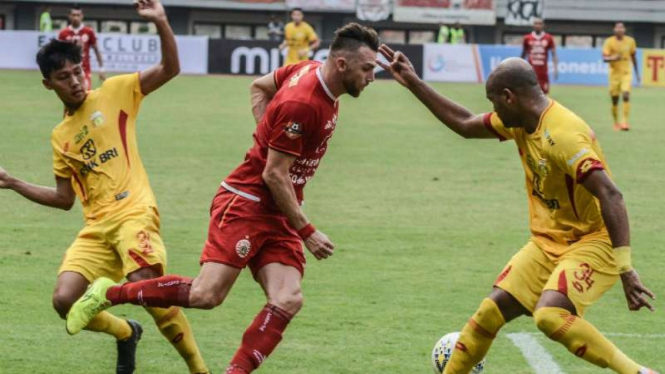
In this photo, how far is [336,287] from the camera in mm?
11016

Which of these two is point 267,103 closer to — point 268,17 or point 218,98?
point 218,98

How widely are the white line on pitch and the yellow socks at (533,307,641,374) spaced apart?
3.92ft

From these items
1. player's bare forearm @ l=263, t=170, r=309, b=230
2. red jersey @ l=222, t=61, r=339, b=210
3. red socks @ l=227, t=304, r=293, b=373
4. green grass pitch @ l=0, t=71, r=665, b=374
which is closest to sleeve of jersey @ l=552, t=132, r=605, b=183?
red jersey @ l=222, t=61, r=339, b=210

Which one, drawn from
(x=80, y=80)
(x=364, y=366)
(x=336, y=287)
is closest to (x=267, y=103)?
(x=80, y=80)

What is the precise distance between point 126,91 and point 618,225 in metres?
3.24

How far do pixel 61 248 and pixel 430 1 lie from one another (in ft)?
155

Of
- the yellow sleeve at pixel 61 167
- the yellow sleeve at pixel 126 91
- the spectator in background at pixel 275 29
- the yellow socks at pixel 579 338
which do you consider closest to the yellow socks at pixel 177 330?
the yellow sleeve at pixel 61 167

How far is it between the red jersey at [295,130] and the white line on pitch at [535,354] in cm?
200

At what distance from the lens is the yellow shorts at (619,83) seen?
2850 centimetres

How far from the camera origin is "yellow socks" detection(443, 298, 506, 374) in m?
7.38

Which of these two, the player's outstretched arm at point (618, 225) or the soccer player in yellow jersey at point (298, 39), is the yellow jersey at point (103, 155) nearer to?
the player's outstretched arm at point (618, 225)

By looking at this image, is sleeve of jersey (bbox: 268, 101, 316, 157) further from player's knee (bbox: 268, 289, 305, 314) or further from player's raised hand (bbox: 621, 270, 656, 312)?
player's raised hand (bbox: 621, 270, 656, 312)

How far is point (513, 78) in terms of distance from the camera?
7.06 meters

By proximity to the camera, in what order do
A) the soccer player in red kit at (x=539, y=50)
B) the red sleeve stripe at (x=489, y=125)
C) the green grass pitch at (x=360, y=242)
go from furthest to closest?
1. the soccer player in red kit at (x=539, y=50)
2. the green grass pitch at (x=360, y=242)
3. the red sleeve stripe at (x=489, y=125)
